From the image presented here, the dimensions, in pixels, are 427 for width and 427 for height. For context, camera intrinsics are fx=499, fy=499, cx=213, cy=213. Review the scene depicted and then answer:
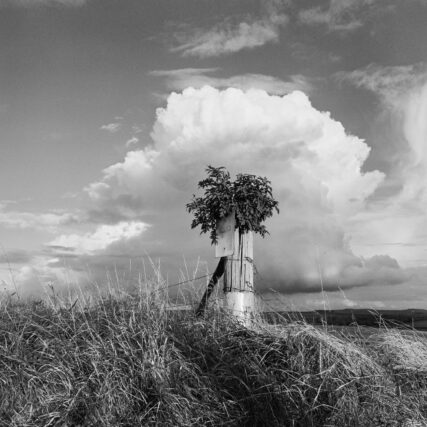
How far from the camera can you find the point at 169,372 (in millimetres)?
4473

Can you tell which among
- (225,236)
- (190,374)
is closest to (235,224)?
(225,236)

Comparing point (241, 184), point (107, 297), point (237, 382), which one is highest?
point (241, 184)

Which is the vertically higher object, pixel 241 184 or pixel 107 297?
pixel 241 184

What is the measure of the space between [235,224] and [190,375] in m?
1.90


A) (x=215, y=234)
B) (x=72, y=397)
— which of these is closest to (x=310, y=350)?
(x=215, y=234)

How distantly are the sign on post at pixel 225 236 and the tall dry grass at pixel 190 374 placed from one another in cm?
71

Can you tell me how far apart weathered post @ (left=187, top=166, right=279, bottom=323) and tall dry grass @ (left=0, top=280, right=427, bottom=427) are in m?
A: 0.31

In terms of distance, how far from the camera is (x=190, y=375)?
4.59 m

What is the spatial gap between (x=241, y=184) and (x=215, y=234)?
2.21 ft

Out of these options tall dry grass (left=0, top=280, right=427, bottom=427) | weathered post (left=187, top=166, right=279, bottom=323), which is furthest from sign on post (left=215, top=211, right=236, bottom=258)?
tall dry grass (left=0, top=280, right=427, bottom=427)

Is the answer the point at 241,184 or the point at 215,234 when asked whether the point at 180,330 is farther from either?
the point at 241,184

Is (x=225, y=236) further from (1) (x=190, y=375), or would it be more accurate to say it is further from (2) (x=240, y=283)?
(1) (x=190, y=375)

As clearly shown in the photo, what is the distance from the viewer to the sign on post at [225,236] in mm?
5770

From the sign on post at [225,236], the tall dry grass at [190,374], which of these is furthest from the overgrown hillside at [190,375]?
the sign on post at [225,236]
